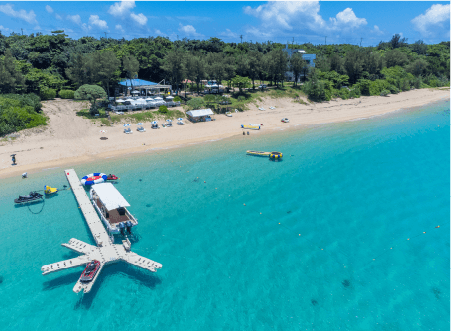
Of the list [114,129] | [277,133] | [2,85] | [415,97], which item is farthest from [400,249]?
[415,97]

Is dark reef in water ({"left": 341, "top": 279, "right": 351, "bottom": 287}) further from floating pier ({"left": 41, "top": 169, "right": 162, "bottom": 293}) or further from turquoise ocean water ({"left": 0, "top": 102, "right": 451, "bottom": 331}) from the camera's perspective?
floating pier ({"left": 41, "top": 169, "right": 162, "bottom": 293})

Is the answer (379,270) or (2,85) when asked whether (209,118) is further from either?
(379,270)

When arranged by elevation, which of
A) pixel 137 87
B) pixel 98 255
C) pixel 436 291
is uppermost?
pixel 137 87

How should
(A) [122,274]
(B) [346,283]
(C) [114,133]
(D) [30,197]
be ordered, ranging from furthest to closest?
(C) [114,133]
(D) [30,197]
(A) [122,274]
(B) [346,283]

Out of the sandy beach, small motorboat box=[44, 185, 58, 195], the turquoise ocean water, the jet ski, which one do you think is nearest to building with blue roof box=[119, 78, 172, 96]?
the sandy beach

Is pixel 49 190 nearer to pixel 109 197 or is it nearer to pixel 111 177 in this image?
pixel 111 177

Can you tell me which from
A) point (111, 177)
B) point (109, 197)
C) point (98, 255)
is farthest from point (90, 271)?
point (111, 177)

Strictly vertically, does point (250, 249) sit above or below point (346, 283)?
above
